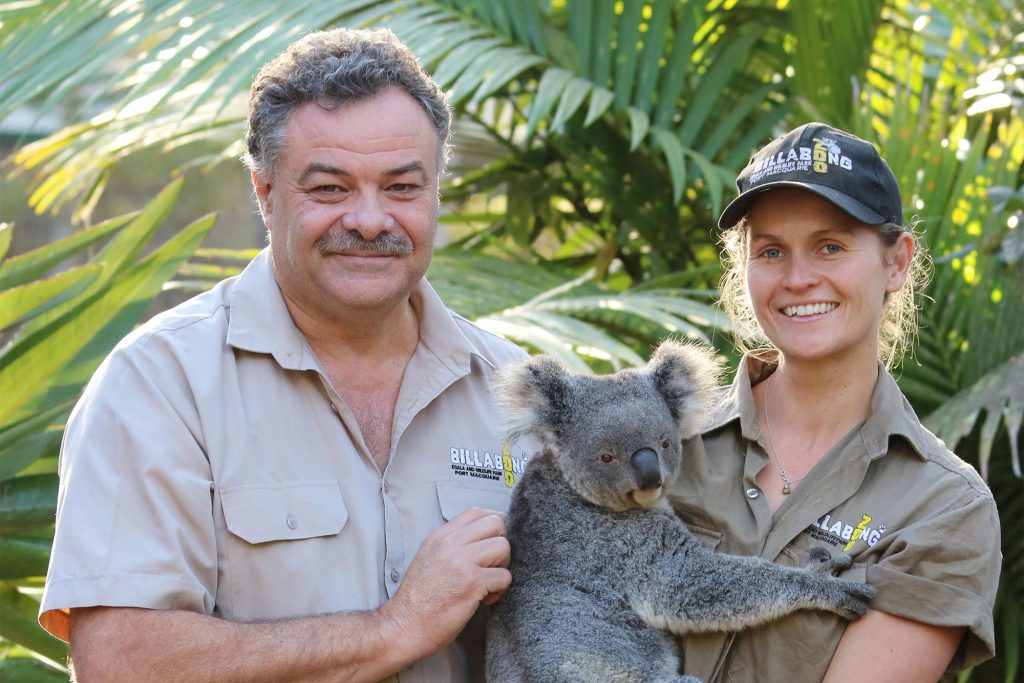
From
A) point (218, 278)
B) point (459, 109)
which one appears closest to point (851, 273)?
point (459, 109)

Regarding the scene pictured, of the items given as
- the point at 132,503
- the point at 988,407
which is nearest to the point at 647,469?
the point at 132,503

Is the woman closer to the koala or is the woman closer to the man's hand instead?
the koala

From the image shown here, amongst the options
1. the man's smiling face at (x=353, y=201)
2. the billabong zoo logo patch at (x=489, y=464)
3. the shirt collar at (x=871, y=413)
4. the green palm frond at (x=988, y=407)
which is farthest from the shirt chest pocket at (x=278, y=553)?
the green palm frond at (x=988, y=407)

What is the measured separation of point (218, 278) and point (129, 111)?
0.82 m

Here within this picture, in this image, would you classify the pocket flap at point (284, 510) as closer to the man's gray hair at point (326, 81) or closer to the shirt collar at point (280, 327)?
the shirt collar at point (280, 327)

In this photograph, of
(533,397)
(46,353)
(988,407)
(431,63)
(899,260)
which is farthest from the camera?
(431,63)

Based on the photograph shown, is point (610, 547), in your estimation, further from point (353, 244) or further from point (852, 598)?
point (353, 244)

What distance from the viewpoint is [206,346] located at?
2.78m

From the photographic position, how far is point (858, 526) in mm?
2541

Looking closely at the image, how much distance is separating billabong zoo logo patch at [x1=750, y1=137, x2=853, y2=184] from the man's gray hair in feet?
2.97

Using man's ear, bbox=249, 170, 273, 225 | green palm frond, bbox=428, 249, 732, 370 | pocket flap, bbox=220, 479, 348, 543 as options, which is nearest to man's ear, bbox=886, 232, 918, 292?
green palm frond, bbox=428, 249, 732, 370

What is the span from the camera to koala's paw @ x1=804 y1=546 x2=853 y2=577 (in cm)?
254

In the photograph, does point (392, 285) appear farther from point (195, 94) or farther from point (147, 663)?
point (195, 94)

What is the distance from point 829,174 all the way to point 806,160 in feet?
0.23
